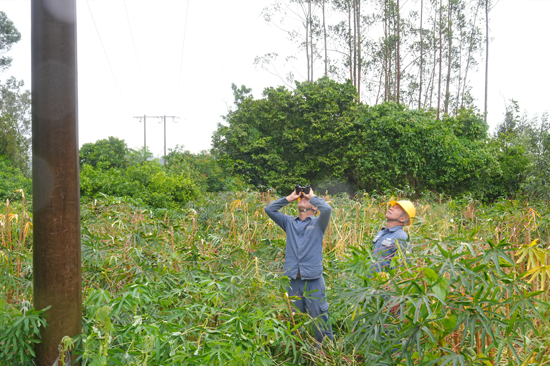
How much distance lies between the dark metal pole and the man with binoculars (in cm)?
163

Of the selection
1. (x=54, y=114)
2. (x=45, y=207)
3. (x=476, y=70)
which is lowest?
(x=45, y=207)

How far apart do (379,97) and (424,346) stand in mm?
24446

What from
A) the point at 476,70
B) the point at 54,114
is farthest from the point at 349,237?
the point at 476,70

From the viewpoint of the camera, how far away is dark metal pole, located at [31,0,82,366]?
1.90 metres

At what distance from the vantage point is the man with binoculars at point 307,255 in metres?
3.15

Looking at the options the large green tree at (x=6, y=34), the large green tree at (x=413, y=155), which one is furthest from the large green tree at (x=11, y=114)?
the large green tree at (x=413, y=155)

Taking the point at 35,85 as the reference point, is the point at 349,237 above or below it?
below

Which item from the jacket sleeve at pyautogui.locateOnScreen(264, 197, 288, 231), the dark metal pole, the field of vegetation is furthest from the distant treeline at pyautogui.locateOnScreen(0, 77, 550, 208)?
the dark metal pole

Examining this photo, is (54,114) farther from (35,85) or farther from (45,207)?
(45,207)

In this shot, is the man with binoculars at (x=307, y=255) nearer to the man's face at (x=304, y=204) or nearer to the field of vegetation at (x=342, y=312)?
the man's face at (x=304, y=204)

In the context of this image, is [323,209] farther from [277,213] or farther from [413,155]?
[413,155]

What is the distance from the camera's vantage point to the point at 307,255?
3.24m

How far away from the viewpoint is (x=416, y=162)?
1325 cm

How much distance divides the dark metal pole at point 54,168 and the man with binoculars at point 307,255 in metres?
1.63
